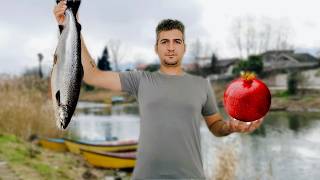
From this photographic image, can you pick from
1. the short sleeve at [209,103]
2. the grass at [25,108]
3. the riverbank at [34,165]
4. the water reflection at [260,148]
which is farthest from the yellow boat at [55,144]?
the short sleeve at [209,103]

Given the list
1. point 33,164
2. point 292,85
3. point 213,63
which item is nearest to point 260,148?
point 33,164

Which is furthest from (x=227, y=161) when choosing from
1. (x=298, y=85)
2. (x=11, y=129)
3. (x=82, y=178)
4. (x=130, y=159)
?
(x=298, y=85)

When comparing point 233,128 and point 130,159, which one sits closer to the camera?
point 233,128

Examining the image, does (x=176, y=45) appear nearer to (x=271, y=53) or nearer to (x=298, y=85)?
(x=298, y=85)

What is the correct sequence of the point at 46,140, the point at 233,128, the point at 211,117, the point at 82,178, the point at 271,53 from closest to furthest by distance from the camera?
the point at 233,128, the point at 211,117, the point at 82,178, the point at 46,140, the point at 271,53

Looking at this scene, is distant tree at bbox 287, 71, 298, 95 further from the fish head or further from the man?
the fish head

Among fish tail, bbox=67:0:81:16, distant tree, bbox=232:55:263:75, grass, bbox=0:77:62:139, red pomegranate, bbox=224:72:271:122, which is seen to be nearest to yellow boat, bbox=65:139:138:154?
grass, bbox=0:77:62:139

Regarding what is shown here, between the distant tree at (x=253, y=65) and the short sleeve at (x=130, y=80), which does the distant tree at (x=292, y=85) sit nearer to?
the distant tree at (x=253, y=65)

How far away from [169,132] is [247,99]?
398 mm

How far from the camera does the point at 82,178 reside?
10.5 metres

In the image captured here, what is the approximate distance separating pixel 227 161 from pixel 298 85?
1301 inches

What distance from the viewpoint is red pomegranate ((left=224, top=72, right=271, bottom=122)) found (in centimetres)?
235

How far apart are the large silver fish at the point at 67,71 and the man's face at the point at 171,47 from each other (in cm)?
70

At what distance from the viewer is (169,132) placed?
8.05ft
